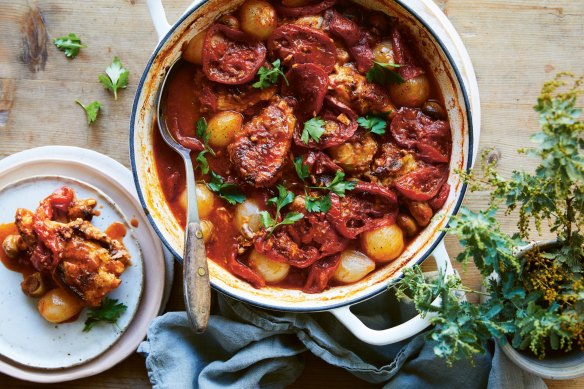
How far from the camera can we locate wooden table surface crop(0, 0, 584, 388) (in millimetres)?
3621

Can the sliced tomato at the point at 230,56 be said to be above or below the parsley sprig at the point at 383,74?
below

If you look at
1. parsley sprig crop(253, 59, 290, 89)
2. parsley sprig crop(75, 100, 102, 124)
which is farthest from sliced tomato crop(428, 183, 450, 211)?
parsley sprig crop(75, 100, 102, 124)

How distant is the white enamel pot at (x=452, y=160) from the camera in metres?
3.12

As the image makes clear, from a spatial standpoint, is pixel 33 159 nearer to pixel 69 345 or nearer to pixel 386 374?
pixel 69 345

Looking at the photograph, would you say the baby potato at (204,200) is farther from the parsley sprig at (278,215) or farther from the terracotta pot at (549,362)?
the terracotta pot at (549,362)

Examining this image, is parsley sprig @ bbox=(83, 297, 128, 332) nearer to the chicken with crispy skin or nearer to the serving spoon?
the chicken with crispy skin

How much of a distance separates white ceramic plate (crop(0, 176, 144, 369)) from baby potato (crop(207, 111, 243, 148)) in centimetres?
66

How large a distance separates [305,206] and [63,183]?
129 cm

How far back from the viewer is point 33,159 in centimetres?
356

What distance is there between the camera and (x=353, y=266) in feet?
11.0

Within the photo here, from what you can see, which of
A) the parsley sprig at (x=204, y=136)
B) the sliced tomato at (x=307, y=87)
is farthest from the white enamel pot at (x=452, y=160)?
the sliced tomato at (x=307, y=87)

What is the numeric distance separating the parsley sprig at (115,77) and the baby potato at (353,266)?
149cm

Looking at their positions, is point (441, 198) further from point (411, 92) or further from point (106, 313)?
point (106, 313)

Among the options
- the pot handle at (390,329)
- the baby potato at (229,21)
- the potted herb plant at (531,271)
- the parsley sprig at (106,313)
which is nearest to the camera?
the potted herb plant at (531,271)
